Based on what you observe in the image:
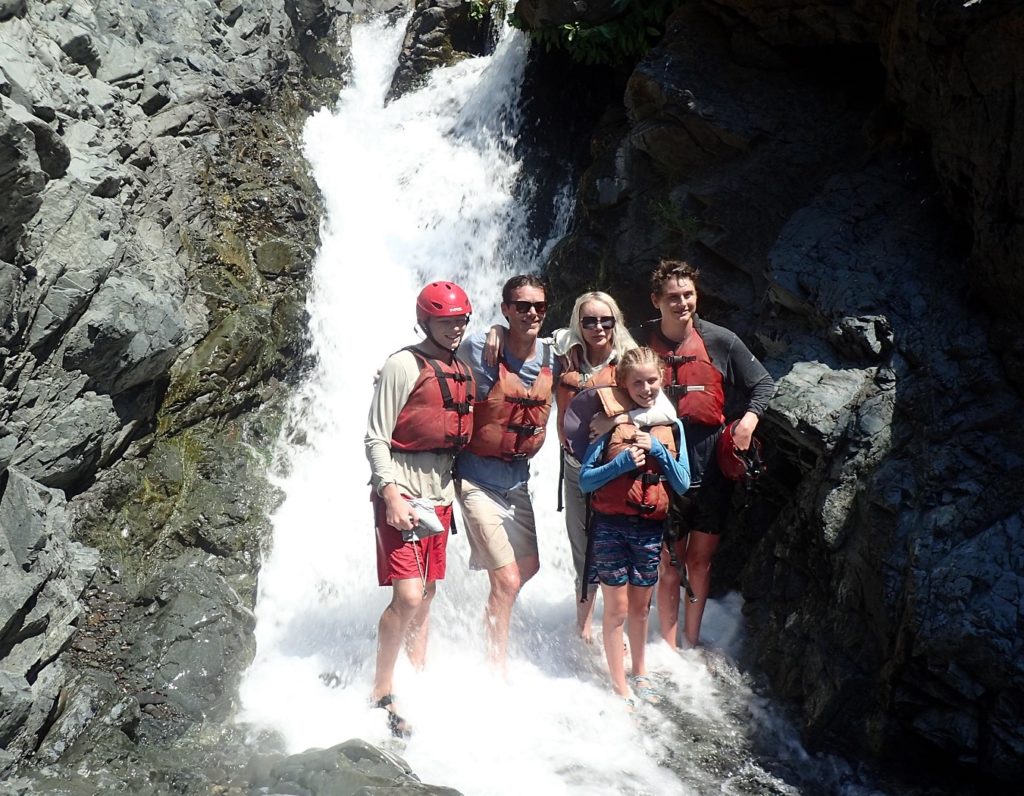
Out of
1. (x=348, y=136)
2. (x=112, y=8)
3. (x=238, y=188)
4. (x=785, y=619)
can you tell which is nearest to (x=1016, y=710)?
(x=785, y=619)

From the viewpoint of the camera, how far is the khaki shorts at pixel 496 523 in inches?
207

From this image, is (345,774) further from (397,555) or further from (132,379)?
(132,379)

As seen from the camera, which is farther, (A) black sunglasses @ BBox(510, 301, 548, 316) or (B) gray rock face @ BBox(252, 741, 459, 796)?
(A) black sunglasses @ BBox(510, 301, 548, 316)

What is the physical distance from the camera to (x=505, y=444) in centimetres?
524

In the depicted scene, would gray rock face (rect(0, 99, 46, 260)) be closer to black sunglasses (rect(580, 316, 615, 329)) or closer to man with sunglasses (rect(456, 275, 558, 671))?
man with sunglasses (rect(456, 275, 558, 671))

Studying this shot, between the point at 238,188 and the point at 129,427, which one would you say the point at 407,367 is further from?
the point at 238,188

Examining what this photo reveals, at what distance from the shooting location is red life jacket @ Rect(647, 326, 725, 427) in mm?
5602

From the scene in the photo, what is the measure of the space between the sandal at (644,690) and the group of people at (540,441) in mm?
11

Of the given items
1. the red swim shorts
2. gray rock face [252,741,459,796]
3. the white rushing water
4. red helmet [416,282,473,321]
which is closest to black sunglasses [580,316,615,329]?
red helmet [416,282,473,321]

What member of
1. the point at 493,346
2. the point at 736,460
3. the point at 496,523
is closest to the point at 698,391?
the point at 736,460

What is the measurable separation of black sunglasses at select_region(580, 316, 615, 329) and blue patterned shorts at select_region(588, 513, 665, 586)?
3.62 ft

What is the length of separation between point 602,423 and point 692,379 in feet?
2.76

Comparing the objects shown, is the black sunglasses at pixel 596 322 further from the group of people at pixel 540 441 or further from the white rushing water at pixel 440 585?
the white rushing water at pixel 440 585

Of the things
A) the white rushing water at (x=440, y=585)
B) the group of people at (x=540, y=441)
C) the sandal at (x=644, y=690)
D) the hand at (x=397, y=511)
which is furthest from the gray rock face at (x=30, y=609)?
the sandal at (x=644, y=690)
